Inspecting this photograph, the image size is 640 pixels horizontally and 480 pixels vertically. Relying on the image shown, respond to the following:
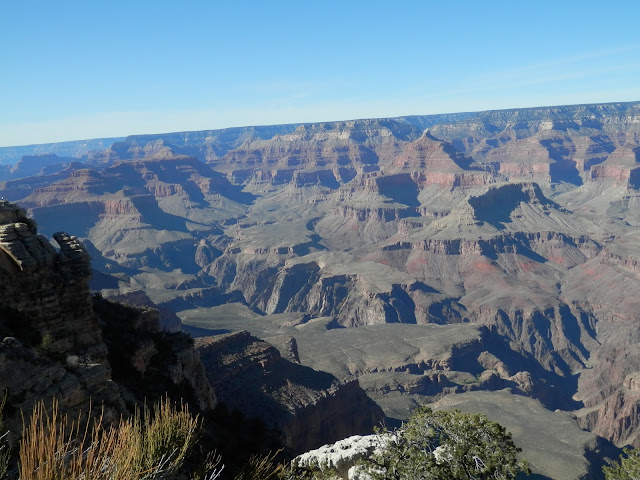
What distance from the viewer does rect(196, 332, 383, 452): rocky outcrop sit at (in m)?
52.7

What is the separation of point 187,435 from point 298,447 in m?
40.8

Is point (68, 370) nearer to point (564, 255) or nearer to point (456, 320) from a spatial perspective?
point (456, 320)

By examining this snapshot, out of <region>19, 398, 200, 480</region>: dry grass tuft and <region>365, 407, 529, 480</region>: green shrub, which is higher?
<region>19, 398, 200, 480</region>: dry grass tuft

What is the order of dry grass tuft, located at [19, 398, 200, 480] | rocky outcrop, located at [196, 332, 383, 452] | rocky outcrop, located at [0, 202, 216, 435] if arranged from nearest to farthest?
dry grass tuft, located at [19, 398, 200, 480], rocky outcrop, located at [0, 202, 216, 435], rocky outcrop, located at [196, 332, 383, 452]

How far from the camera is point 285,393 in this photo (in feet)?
188

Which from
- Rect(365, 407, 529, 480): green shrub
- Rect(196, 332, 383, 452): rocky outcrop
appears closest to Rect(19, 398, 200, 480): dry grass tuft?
Rect(365, 407, 529, 480): green shrub

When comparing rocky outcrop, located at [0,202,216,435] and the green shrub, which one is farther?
rocky outcrop, located at [0,202,216,435]

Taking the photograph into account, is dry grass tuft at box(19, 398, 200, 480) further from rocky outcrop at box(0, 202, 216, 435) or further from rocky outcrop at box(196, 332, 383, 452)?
rocky outcrop at box(196, 332, 383, 452)

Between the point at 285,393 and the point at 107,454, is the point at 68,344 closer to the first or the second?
the point at 107,454

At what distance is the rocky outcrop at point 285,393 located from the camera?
5266 centimetres

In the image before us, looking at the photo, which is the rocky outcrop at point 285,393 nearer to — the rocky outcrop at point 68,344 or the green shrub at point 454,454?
the rocky outcrop at point 68,344

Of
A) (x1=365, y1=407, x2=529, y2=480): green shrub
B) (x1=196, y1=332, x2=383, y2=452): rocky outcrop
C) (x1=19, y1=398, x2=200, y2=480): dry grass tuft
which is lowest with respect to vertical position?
(x1=196, y1=332, x2=383, y2=452): rocky outcrop

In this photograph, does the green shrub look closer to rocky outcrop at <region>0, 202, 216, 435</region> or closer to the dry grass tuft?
the dry grass tuft

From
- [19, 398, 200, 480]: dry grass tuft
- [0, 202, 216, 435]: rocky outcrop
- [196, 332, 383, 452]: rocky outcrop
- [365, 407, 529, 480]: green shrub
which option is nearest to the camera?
[19, 398, 200, 480]: dry grass tuft
